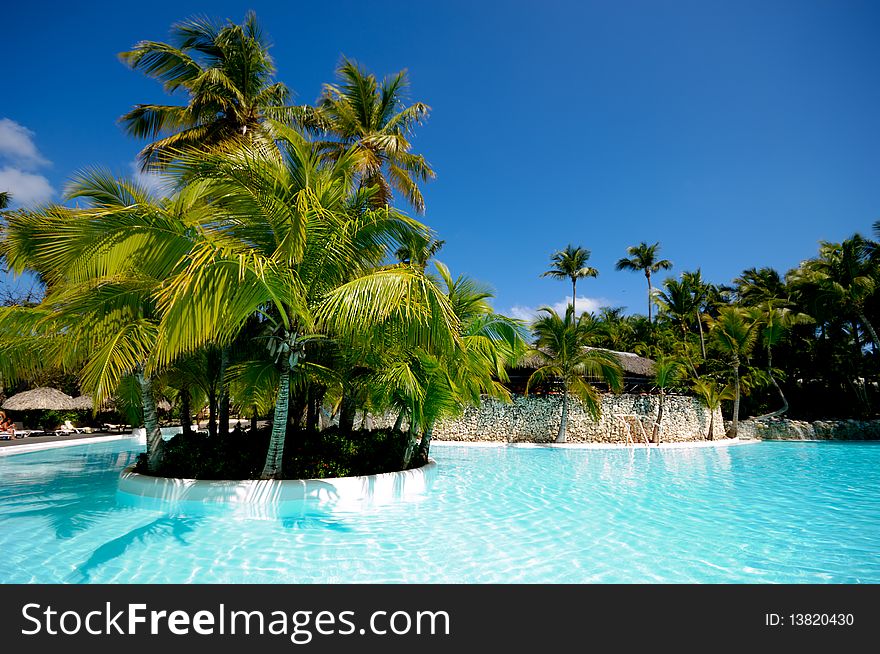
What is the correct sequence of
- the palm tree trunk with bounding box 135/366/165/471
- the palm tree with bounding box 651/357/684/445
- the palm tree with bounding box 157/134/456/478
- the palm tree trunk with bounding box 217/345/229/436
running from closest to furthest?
1. the palm tree with bounding box 157/134/456/478
2. the palm tree trunk with bounding box 135/366/165/471
3. the palm tree trunk with bounding box 217/345/229/436
4. the palm tree with bounding box 651/357/684/445

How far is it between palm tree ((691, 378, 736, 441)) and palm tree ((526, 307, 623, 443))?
4.56m

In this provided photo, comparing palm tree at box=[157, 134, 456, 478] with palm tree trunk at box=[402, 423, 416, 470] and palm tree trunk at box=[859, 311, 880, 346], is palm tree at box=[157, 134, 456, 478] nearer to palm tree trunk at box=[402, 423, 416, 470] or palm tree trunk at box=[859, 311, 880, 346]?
palm tree trunk at box=[402, 423, 416, 470]

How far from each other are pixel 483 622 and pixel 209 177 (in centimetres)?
587

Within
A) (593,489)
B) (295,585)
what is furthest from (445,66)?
(295,585)

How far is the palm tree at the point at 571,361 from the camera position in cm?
1731

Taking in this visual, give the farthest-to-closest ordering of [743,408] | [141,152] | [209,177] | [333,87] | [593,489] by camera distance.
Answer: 1. [743,408]
2. [333,87]
3. [141,152]
4. [593,489]
5. [209,177]

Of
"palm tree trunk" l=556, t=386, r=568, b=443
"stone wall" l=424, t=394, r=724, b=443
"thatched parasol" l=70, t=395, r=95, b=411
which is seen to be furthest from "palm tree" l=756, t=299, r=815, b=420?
"thatched parasol" l=70, t=395, r=95, b=411

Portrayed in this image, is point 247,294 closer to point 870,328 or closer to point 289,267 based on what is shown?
point 289,267

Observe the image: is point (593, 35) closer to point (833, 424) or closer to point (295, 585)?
point (295, 585)

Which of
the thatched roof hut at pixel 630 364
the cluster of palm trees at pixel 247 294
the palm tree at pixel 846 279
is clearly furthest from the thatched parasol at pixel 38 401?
the palm tree at pixel 846 279

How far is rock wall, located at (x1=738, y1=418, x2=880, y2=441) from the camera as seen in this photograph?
Answer: 21406 mm

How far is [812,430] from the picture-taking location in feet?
71.0

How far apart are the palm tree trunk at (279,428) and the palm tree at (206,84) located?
294 inches

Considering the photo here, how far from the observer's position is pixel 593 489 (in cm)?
876
